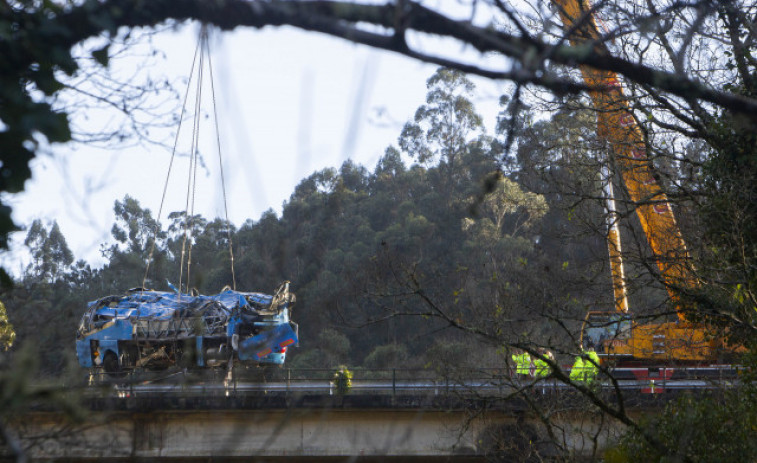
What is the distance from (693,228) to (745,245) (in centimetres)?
175

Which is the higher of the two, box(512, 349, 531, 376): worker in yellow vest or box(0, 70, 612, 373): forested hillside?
box(0, 70, 612, 373): forested hillside

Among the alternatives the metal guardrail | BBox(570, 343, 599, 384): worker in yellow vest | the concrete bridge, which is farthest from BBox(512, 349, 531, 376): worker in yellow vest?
BBox(570, 343, 599, 384): worker in yellow vest

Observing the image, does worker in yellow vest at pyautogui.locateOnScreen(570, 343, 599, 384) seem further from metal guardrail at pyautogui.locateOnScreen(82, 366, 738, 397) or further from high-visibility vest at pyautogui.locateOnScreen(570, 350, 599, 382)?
metal guardrail at pyautogui.locateOnScreen(82, 366, 738, 397)

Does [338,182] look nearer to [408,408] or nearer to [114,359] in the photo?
[408,408]

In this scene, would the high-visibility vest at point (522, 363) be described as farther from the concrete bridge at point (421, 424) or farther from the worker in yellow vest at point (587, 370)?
the worker in yellow vest at point (587, 370)

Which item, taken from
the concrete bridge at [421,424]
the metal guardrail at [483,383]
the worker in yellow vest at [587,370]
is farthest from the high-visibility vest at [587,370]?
the concrete bridge at [421,424]

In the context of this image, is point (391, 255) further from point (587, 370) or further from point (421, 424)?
point (421, 424)

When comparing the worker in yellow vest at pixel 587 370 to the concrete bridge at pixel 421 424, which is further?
the concrete bridge at pixel 421 424

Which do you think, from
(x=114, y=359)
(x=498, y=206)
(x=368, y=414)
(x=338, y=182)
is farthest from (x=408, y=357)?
(x=338, y=182)

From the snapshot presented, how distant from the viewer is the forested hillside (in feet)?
10.7

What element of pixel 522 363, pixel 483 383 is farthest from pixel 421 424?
pixel 522 363

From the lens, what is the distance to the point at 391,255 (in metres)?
9.07

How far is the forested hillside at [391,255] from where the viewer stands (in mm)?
3252

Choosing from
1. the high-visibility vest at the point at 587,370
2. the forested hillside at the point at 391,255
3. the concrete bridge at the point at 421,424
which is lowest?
the concrete bridge at the point at 421,424
